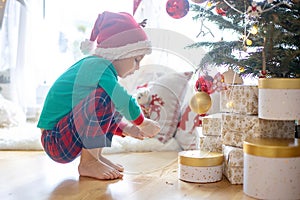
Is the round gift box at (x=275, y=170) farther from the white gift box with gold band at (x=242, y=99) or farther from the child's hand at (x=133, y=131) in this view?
the child's hand at (x=133, y=131)

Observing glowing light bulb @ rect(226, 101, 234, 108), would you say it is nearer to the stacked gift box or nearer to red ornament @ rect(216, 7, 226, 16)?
the stacked gift box

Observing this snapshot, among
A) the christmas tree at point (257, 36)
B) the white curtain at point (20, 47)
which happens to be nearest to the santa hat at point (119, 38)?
the christmas tree at point (257, 36)

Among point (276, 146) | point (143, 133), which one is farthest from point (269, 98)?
point (143, 133)

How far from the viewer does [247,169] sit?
113 cm

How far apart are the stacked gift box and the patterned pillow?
480 millimetres

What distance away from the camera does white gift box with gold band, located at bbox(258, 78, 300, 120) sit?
1099 mm

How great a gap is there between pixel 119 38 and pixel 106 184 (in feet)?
1.48

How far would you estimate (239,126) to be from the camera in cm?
126

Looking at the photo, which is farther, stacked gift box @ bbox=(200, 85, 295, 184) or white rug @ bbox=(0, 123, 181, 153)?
white rug @ bbox=(0, 123, 181, 153)

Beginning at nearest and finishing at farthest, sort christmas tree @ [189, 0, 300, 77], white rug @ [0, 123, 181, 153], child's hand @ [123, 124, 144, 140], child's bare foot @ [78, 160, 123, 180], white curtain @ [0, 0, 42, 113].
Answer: christmas tree @ [189, 0, 300, 77] < child's bare foot @ [78, 160, 123, 180] < child's hand @ [123, 124, 144, 140] < white rug @ [0, 123, 181, 153] < white curtain @ [0, 0, 42, 113]

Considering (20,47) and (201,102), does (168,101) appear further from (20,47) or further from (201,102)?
(20,47)

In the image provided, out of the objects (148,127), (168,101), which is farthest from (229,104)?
(168,101)

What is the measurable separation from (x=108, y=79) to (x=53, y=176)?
0.38 meters

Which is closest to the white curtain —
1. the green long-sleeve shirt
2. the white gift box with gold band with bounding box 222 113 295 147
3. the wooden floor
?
the wooden floor
